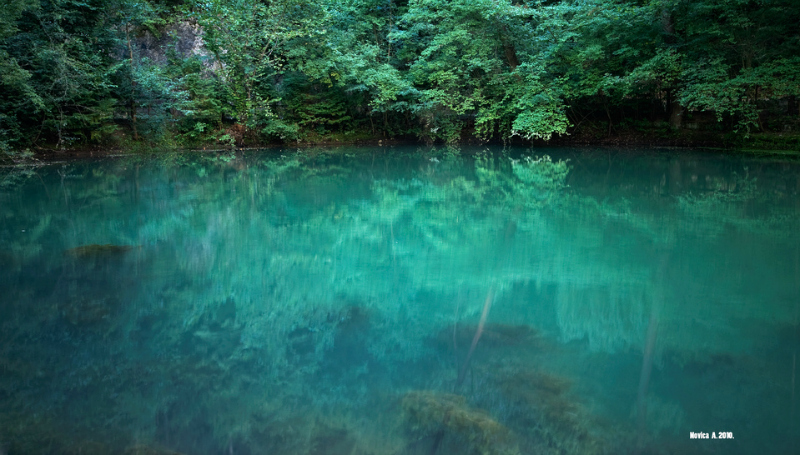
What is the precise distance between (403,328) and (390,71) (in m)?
18.0

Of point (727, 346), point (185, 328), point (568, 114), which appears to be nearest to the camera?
point (727, 346)

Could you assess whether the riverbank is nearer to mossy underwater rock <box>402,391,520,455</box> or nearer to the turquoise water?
the turquoise water

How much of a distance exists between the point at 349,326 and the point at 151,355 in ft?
4.64

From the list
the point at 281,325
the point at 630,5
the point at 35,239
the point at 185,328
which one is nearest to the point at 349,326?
the point at 281,325

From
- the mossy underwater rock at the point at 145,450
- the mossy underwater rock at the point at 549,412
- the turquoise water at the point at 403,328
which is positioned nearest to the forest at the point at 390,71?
the turquoise water at the point at 403,328

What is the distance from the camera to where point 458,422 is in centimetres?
266

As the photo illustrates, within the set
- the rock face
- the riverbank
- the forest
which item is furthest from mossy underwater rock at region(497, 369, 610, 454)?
the rock face

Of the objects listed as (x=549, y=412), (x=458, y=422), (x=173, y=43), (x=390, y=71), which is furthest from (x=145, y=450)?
(x=173, y=43)

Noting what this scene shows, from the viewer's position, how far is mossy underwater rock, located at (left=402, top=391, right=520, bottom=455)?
8.06ft

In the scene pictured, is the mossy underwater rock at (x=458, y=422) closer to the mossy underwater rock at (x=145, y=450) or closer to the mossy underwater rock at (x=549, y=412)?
the mossy underwater rock at (x=549, y=412)

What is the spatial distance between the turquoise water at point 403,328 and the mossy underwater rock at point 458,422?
0.04ft

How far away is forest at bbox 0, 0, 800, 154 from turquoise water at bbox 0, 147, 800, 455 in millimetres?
8048

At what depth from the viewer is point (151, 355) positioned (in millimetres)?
3396

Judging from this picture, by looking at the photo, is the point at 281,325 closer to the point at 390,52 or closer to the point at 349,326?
the point at 349,326
